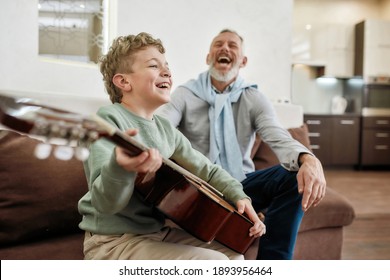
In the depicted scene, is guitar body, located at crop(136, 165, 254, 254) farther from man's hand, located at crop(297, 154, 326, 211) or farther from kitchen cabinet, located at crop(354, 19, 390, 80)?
kitchen cabinet, located at crop(354, 19, 390, 80)

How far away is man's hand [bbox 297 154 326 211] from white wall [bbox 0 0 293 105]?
0.78ft

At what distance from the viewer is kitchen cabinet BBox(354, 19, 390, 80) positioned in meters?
4.27

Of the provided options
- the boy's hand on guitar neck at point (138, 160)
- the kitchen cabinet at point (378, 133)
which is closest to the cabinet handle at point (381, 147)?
the kitchen cabinet at point (378, 133)

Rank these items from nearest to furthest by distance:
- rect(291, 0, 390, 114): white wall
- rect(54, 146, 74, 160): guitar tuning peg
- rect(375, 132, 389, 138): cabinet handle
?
rect(54, 146, 74, 160): guitar tuning peg → rect(375, 132, 389, 138): cabinet handle → rect(291, 0, 390, 114): white wall

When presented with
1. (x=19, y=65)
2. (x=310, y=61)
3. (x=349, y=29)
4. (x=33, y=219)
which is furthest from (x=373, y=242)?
(x=349, y=29)

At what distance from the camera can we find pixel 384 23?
427 centimetres

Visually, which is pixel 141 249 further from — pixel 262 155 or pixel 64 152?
pixel 262 155

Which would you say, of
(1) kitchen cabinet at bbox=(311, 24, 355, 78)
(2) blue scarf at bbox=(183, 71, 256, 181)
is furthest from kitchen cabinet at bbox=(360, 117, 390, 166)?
(2) blue scarf at bbox=(183, 71, 256, 181)

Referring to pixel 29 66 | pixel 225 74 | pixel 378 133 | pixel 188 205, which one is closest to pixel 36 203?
pixel 29 66

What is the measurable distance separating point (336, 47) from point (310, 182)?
412 centimetres

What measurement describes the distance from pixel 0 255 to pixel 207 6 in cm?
71

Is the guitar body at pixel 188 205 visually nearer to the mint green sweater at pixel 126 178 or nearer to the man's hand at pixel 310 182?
the mint green sweater at pixel 126 178

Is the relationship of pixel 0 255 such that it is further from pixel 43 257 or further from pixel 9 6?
pixel 9 6

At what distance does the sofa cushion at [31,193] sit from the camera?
0.88 meters
